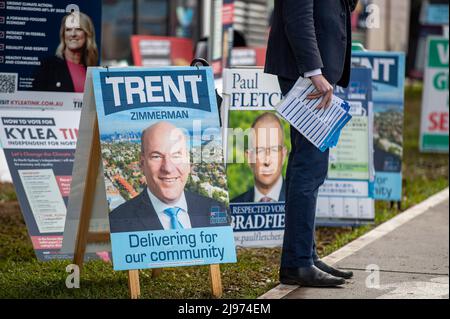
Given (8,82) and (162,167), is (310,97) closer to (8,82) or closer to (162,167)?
(162,167)

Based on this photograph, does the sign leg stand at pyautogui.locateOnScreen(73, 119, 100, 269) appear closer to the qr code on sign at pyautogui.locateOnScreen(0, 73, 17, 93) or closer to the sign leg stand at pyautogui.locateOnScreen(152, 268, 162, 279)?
the sign leg stand at pyautogui.locateOnScreen(152, 268, 162, 279)

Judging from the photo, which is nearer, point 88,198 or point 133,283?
point 133,283

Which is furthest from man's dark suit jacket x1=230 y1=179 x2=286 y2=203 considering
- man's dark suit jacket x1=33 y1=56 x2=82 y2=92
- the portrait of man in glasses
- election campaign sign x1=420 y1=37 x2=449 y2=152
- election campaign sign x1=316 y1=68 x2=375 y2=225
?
election campaign sign x1=420 y1=37 x2=449 y2=152

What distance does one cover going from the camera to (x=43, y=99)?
267 inches

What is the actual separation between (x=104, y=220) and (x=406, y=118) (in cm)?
1319

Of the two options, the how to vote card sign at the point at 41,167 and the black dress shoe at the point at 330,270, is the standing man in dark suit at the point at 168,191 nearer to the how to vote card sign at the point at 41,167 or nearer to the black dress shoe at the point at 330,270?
the black dress shoe at the point at 330,270

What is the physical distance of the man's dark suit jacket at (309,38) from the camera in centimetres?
563

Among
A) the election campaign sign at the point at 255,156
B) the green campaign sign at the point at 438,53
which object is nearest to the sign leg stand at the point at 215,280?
the election campaign sign at the point at 255,156

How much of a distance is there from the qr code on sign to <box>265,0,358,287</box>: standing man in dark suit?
5.62 feet

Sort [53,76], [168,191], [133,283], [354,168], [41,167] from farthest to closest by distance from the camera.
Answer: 1. [354,168]
2. [53,76]
3. [41,167]
4. [168,191]
5. [133,283]

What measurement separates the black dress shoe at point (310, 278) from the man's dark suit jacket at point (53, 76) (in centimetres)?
192

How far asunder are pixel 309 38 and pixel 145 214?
1270 millimetres

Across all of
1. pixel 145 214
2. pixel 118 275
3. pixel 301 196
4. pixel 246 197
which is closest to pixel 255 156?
pixel 246 197

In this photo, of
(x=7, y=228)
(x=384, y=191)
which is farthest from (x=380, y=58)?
(x=7, y=228)
